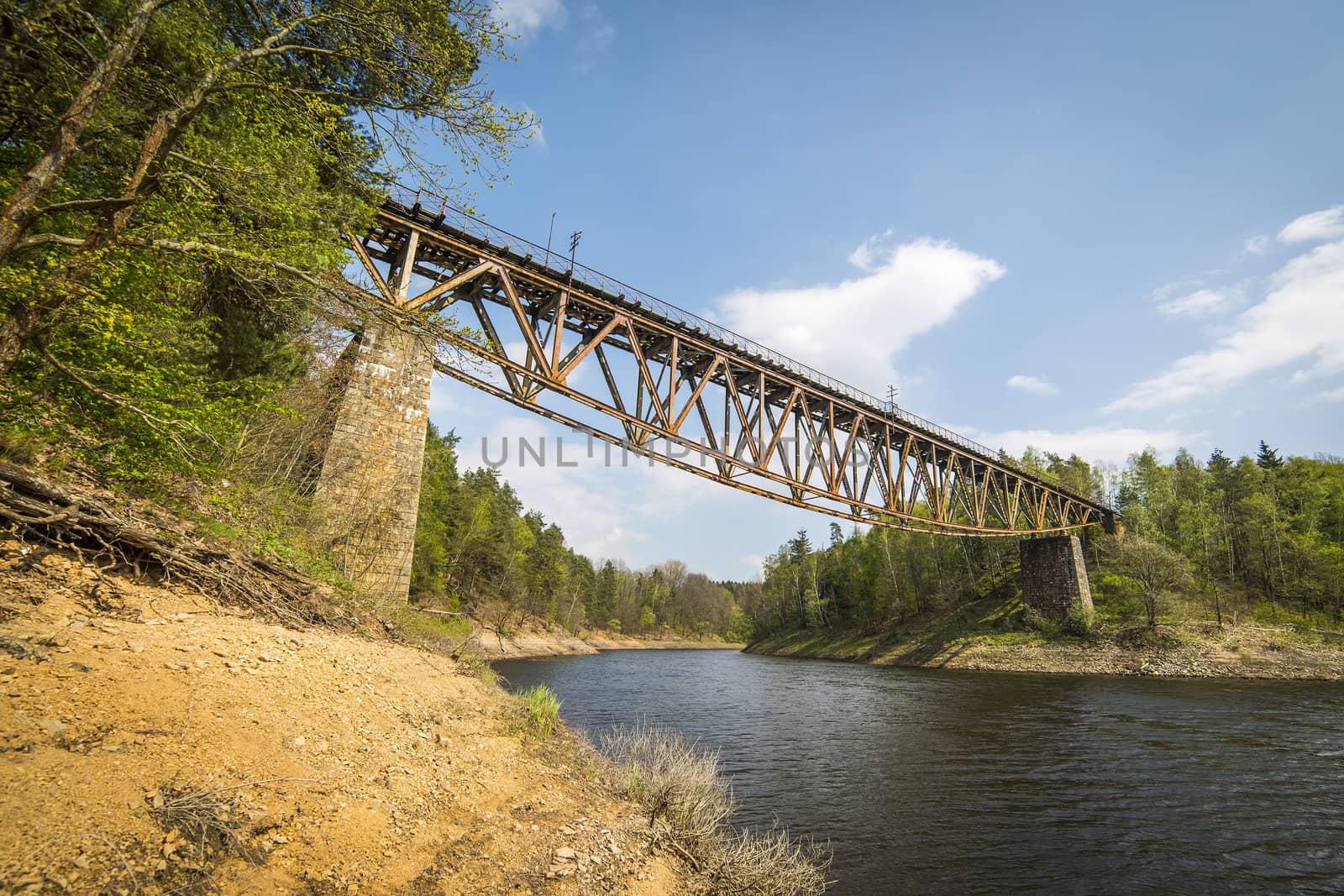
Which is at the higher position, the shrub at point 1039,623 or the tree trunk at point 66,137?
the tree trunk at point 66,137

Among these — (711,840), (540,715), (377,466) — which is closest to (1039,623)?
Answer: (540,715)

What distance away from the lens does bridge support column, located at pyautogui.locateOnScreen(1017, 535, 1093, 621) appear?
127ft

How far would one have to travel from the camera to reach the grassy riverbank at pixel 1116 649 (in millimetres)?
30156

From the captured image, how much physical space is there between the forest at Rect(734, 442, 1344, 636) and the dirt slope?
146 feet

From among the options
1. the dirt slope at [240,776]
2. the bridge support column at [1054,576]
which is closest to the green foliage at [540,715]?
the dirt slope at [240,776]

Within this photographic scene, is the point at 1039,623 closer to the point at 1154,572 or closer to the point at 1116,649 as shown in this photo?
the point at 1116,649

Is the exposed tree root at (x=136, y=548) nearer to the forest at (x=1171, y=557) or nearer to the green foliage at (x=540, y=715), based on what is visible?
the green foliage at (x=540, y=715)

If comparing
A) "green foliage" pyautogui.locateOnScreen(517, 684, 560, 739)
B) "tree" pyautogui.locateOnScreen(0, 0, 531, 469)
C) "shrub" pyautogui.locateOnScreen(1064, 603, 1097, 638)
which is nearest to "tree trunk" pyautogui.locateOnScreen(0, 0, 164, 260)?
"tree" pyautogui.locateOnScreen(0, 0, 531, 469)

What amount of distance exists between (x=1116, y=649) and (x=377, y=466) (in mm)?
43424

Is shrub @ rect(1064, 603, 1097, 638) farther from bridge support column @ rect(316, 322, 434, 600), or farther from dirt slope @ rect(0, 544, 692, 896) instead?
bridge support column @ rect(316, 322, 434, 600)

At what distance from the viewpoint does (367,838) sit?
194 inches

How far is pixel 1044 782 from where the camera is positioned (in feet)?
39.4

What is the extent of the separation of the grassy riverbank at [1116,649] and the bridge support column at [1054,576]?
6.15ft

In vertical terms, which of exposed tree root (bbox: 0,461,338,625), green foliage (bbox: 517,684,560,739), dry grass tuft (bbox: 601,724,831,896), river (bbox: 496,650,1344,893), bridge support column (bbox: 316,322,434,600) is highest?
bridge support column (bbox: 316,322,434,600)
